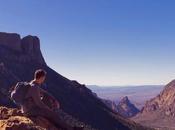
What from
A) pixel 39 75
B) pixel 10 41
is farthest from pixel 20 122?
pixel 10 41

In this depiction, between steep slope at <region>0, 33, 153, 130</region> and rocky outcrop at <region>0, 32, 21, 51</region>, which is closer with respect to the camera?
steep slope at <region>0, 33, 153, 130</region>

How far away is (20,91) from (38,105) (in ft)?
1.95

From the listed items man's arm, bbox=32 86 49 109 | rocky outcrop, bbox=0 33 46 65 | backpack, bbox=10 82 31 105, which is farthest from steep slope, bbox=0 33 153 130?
man's arm, bbox=32 86 49 109

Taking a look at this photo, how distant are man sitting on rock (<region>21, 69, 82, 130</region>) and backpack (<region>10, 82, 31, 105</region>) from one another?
0.09 m

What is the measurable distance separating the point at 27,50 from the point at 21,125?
10147 cm

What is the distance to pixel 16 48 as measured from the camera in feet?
356

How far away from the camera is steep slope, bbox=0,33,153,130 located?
3750 inches

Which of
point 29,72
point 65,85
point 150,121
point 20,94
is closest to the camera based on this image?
point 20,94

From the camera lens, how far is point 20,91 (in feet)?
38.8

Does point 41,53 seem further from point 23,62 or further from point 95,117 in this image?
point 95,117

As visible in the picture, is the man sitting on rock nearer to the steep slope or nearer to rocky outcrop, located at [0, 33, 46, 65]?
the steep slope

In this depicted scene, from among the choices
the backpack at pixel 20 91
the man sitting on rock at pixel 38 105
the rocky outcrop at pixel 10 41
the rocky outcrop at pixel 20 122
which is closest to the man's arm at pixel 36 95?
the man sitting on rock at pixel 38 105

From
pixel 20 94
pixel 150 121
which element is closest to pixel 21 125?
pixel 20 94

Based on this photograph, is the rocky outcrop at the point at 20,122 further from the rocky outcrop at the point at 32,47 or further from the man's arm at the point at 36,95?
the rocky outcrop at the point at 32,47
